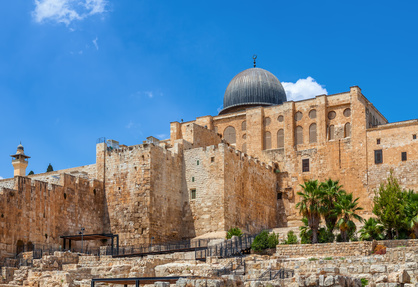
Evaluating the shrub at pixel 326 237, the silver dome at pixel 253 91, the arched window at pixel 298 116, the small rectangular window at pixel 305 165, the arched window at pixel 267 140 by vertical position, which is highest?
the silver dome at pixel 253 91

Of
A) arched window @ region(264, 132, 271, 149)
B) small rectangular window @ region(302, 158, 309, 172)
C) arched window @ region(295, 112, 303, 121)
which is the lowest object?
small rectangular window @ region(302, 158, 309, 172)

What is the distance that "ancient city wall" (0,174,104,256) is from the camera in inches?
1540

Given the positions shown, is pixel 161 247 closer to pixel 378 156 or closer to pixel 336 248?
pixel 336 248

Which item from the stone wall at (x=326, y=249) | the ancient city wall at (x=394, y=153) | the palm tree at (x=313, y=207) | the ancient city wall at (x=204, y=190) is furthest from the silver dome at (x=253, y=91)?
the stone wall at (x=326, y=249)

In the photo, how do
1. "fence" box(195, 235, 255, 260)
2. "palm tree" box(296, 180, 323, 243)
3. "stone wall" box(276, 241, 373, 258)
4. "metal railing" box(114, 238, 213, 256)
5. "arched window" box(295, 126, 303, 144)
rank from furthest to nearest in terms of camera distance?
"arched window" box(295, 126, 303, 144), "metal railing" box(114, 238, 213, 256), "palm tree" box(296, 180, 323, 243), "fence" box(195, 235, 255, 260), "stone wall" box(276, 241, 373, 258)

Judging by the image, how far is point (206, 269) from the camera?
2828 cm

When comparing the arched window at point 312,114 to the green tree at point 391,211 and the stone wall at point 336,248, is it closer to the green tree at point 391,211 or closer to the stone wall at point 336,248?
the green tree at point 391,211

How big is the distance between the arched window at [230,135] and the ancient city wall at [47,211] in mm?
12446

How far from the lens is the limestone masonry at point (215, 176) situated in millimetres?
42156

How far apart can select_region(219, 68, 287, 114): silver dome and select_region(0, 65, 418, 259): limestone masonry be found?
2.00 meters

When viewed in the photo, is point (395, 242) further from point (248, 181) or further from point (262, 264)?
point (248, 181)

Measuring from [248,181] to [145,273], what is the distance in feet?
58.6

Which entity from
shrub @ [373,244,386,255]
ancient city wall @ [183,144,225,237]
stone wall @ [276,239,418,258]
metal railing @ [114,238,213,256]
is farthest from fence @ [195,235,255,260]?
shrub @ [373,244,386,255]

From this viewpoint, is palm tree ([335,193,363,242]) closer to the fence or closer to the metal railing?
the fence
